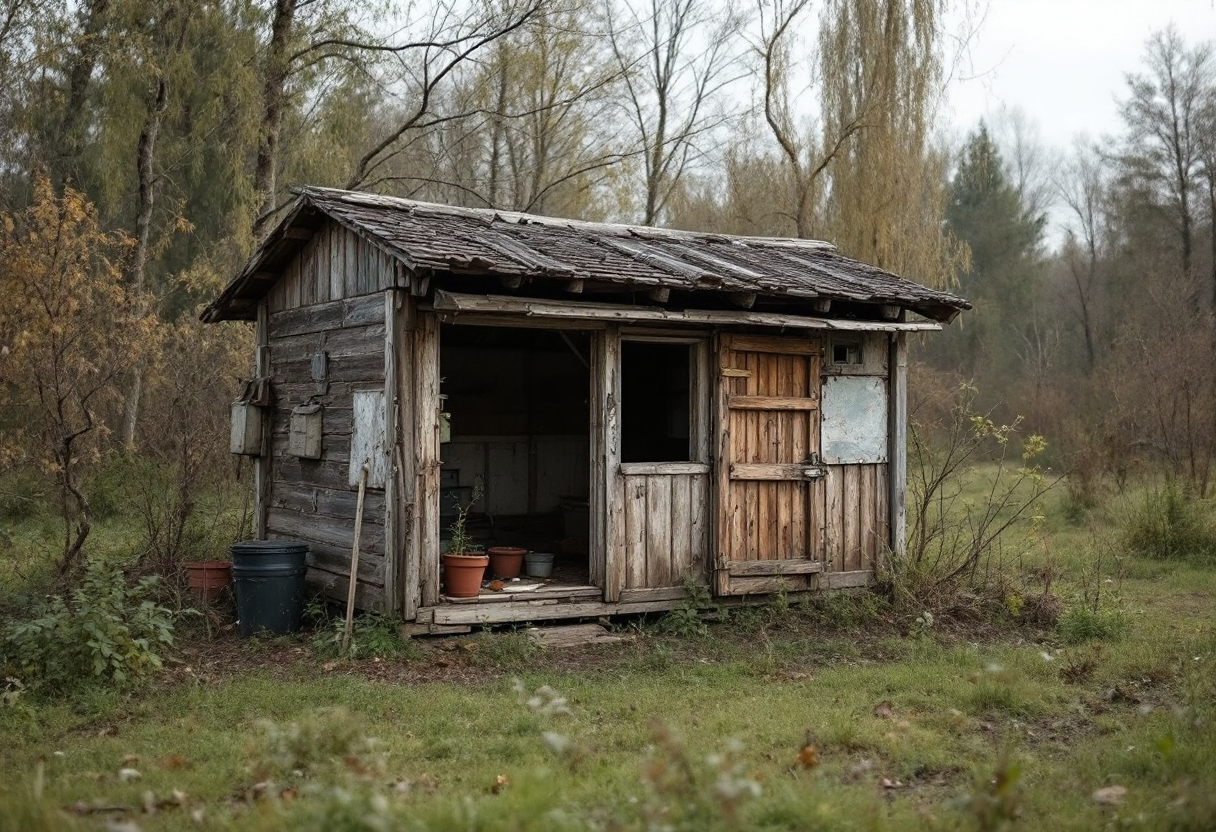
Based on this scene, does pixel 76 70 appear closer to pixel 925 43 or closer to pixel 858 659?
pixel 925 43

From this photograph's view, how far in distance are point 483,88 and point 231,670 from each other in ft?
55.9

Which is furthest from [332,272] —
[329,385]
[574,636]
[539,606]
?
[574,636]

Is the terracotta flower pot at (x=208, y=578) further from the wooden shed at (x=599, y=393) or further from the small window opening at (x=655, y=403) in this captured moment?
the small window opening at (x=655, y=403)

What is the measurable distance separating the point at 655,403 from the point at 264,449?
4741 mm

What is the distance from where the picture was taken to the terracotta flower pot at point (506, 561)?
33.6ft

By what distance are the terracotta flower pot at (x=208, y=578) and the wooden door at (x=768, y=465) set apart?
14.4 feet

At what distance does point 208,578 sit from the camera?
9867mm

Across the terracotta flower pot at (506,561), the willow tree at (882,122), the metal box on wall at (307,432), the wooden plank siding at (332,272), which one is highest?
the willow tree at (882,122)

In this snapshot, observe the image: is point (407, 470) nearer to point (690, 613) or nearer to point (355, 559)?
point (355, 559)

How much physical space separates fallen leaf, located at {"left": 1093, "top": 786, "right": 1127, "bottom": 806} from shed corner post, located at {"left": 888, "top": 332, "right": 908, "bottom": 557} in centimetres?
569

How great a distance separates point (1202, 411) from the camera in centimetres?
1677

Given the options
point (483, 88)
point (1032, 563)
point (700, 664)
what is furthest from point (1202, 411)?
point (483, 88)

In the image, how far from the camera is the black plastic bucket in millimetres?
9008

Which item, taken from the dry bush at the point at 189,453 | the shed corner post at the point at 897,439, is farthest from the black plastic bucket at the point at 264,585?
the shed corner post at the point at 897,439
